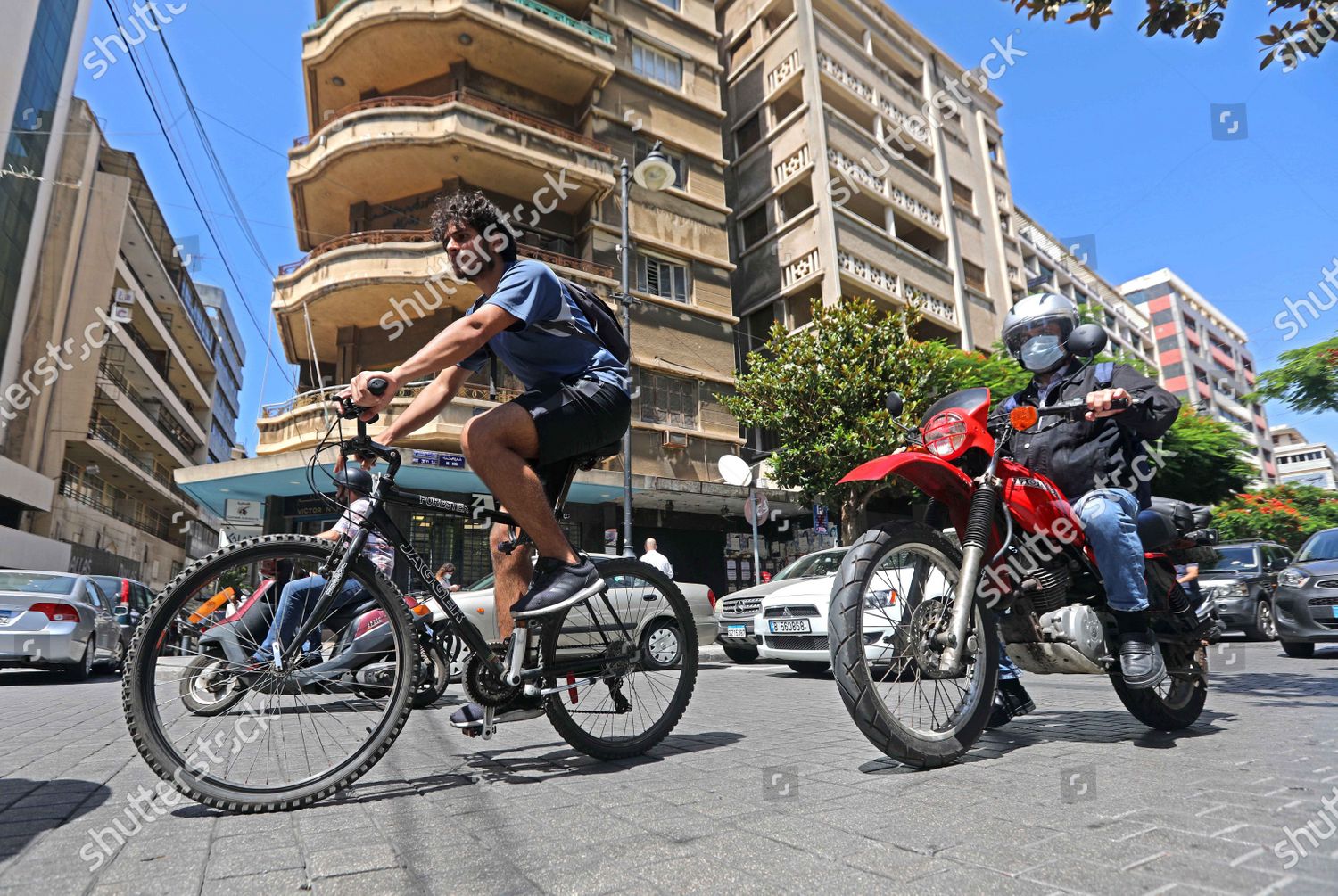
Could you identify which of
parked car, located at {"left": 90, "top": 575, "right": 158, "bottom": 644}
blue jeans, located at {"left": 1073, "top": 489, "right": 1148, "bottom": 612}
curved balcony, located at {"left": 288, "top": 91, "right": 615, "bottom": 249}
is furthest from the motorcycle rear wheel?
curved balcony, located at {"left": 288, "top": 91, "right": 615, "bottom": 249}

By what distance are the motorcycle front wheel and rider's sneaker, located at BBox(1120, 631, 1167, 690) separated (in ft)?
2.00

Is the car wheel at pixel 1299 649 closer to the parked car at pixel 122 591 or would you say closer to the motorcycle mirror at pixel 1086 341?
the motorcycle mirror at pixel 1086 341

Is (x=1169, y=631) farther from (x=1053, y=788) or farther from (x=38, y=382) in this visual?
(x=38, y=382)

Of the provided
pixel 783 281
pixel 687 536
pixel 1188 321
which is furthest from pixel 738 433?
pixel 1188 321

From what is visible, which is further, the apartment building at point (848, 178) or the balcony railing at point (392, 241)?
the apartment building at point (848, 178)

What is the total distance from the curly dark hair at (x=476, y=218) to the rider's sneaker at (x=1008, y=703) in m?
2.88

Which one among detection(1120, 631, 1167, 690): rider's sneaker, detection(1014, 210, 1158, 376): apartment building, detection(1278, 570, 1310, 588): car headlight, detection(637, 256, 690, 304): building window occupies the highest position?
detection(1014, 210, 1158, 376): apartment building

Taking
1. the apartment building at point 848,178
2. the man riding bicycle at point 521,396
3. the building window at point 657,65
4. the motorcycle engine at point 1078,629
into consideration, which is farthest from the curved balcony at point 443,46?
the motorcycle engine at point 1078,629

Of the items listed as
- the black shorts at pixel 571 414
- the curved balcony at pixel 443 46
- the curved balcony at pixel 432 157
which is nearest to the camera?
the black shorts at pixel 571 414

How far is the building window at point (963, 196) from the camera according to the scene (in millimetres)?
34219

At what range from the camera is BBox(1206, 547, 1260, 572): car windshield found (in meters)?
12.9

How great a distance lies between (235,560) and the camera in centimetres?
238

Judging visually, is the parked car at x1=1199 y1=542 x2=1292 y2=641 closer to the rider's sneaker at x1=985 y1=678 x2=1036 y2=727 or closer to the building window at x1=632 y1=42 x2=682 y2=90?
the rider's sneaker at x1=985 y1=678 x2=1036 y2=727

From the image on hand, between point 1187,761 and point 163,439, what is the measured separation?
5157cm
